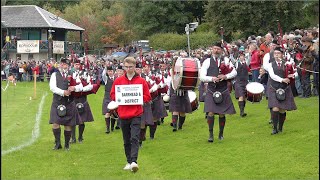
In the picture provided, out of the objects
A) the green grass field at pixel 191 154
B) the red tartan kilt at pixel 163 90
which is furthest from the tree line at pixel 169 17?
the green grass field at pixel 191 154

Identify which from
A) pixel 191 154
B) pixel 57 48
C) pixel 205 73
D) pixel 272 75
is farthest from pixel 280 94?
pixel 57 48

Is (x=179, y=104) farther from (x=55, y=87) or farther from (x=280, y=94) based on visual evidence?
(x=55, y=87)

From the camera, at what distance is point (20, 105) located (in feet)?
89.7

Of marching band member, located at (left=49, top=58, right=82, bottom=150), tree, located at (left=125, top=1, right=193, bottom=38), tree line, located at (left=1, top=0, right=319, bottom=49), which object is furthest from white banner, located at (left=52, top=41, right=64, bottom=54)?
marching band member, located at (left=49, top=58, right=82, bottom=150)

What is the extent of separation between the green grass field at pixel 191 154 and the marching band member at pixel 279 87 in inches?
19.2

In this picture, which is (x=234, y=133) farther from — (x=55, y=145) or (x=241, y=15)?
(x=241, y=15)

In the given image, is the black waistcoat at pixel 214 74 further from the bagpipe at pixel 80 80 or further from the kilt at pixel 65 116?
the kilt at pixel 65 116

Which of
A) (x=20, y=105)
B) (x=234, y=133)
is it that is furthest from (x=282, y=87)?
(x=20, y=105)

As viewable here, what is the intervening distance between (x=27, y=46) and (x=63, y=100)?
46952 millimetres

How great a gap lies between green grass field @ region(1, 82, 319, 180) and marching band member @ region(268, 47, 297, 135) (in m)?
0.49

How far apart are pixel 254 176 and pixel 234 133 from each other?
4.78 metres

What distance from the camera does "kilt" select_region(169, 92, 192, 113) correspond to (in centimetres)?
1519

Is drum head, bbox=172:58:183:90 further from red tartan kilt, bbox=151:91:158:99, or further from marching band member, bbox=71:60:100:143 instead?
marching band member, bbox=71:60:100:143

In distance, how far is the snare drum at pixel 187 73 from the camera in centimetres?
1338
